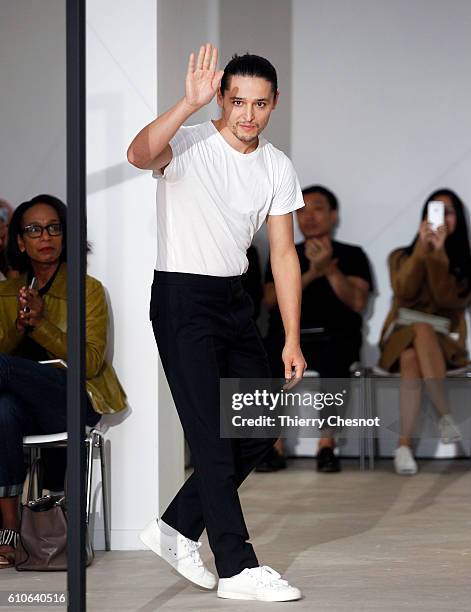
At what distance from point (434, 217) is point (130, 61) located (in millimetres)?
2443

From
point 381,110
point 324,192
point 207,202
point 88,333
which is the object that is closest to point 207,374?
point 207,202

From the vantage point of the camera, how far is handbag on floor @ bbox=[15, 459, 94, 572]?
3152 millimetres

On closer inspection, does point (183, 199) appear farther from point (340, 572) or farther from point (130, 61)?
point (340, 572)

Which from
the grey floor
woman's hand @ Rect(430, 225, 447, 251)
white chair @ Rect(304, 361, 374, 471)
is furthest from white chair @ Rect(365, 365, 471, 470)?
woman's hand @ Rect(430, 225, 447, 251)

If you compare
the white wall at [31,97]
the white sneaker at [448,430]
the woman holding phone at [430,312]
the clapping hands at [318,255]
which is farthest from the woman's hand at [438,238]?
the white wall at [31,97]

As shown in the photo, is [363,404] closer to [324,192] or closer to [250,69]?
[324,192]

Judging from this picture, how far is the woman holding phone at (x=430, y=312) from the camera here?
5359mm

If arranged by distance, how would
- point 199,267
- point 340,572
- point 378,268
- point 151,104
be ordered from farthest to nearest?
point 378,268
point 151,104
point 340,572
point 199,267

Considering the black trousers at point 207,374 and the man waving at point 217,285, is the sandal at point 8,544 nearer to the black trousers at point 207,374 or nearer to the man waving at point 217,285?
the man waving at point 217,285

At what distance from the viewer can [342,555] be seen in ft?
11.1

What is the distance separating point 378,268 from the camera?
19.3 feet

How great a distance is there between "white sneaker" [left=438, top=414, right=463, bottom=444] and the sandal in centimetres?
261

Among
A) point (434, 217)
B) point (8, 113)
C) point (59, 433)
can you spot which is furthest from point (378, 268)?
point (59, 433)

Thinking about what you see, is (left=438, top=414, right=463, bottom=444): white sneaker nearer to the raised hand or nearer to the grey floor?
the grey floor
